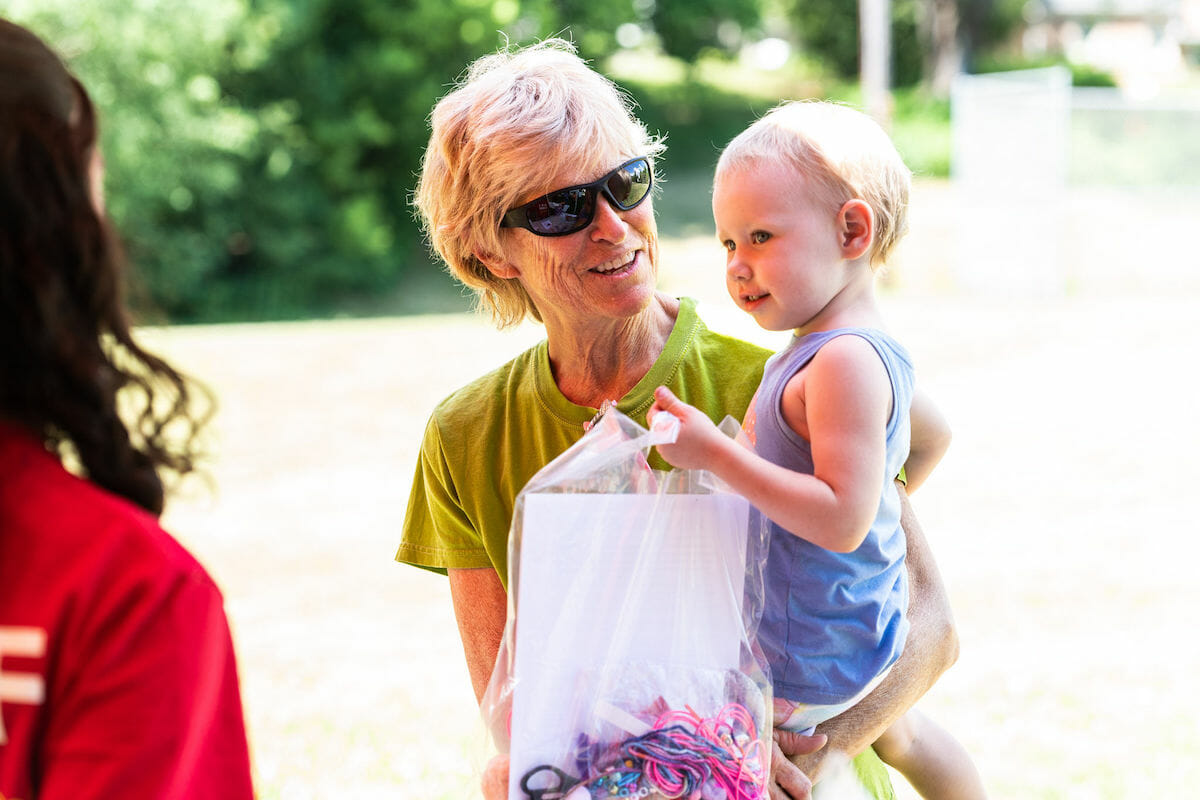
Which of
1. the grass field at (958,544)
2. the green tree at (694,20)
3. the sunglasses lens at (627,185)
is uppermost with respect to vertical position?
the sunglasses lens at (627,185)

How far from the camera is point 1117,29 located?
2167 inches

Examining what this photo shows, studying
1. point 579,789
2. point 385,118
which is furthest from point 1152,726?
point 385,118

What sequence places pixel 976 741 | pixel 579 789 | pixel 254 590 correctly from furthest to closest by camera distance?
pixel 254 590, pixel 976 741, pixel 579 789

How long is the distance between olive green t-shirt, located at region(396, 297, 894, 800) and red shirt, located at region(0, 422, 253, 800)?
3.83ft

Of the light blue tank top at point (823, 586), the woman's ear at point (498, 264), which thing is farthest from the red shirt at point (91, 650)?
the woman's ear at point (498, 264)

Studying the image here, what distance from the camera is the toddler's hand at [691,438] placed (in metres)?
1.74

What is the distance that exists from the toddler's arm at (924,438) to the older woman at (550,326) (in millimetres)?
122

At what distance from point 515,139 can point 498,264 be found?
30 centimetres

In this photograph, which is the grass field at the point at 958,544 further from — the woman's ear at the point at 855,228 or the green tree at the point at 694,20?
the green tree at the point at 694,20

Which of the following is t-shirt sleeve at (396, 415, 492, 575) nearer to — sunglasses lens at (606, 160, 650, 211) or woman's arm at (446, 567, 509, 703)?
woman's arm at (446, 567, 509, 703)

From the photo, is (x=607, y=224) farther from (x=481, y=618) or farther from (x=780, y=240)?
(x=481, y=618)

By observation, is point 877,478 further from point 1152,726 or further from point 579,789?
point 1152,726

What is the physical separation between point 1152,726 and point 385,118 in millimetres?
19757

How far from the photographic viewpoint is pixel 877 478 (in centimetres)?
178
